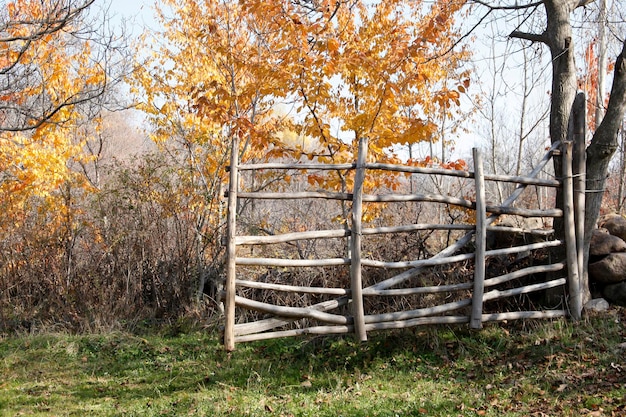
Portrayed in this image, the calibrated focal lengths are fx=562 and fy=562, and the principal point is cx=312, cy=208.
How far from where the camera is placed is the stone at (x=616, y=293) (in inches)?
237

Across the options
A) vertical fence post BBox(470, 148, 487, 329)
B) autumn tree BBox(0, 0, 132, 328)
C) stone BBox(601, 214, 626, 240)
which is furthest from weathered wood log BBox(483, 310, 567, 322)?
autumn tree BBox(0, 0, 132, 328)

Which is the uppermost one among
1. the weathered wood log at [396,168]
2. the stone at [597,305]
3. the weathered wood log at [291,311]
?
the weathered wood log at [396,168]

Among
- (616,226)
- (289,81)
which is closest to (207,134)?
(289,81)

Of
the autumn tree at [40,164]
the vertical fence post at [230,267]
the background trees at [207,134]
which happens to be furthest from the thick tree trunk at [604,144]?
the autumn tree at [40,164]

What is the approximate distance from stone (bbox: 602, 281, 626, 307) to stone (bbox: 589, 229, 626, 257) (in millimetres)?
360

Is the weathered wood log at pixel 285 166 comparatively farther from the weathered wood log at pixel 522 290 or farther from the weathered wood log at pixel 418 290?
the weathered wood log at pixel 522 290

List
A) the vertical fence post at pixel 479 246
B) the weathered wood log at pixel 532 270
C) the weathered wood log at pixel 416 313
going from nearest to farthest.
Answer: the weathered wood log at pixel 416 313 → the vertical fence post at pixel 479 246 → the weathered wood log at pixel 532 270

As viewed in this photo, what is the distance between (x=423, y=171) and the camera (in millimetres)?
5637

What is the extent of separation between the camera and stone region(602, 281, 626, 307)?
19.8ft

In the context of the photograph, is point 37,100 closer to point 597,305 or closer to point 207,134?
point 207,134

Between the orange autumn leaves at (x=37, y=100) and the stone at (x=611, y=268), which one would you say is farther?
the orange autumn leaves at (x=37, y=100)

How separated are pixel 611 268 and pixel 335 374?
10.6ft

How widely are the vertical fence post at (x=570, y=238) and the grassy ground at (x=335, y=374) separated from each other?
23 centimetres

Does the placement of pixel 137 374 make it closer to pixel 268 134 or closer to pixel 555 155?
pixel 268 134
